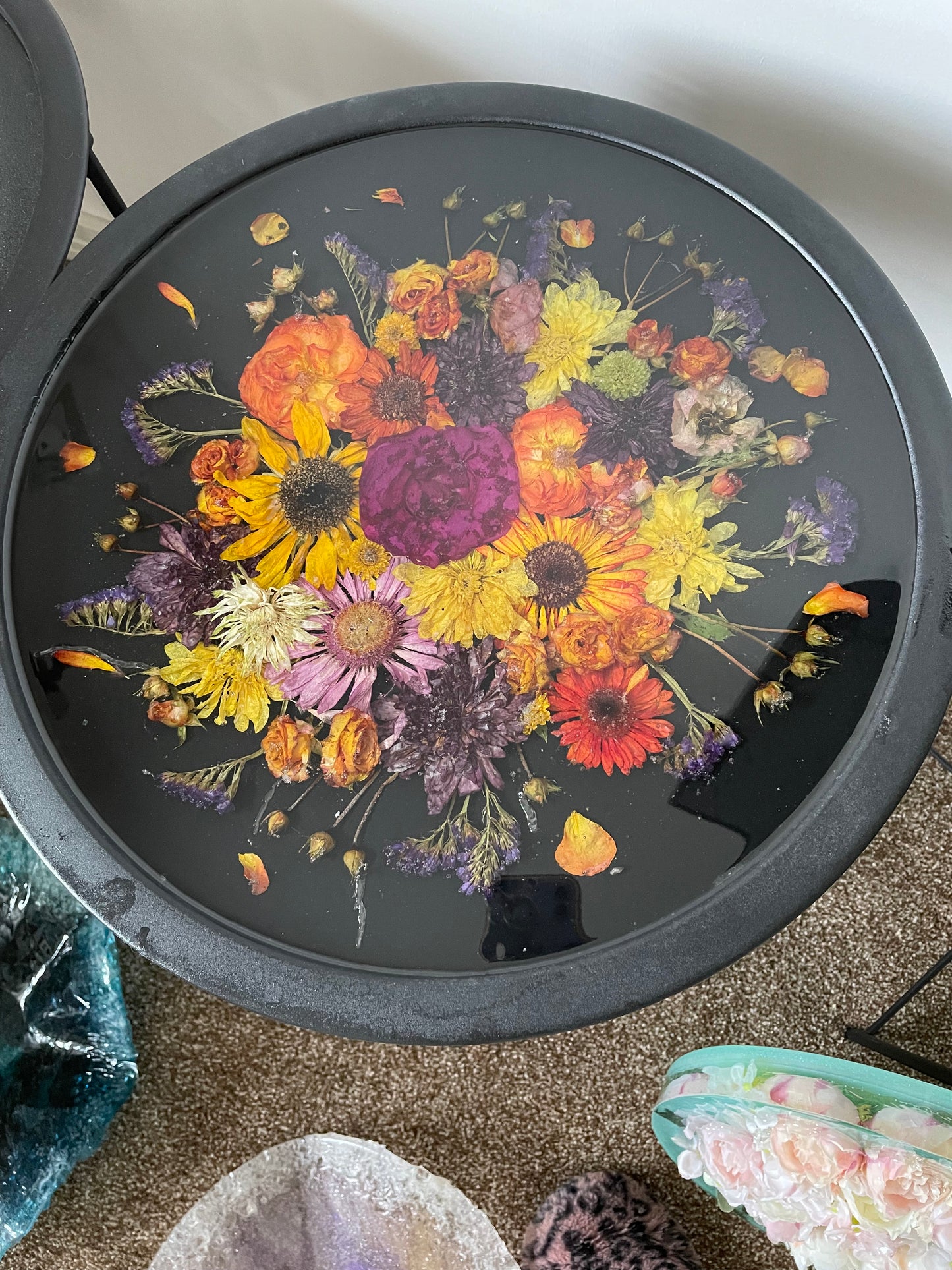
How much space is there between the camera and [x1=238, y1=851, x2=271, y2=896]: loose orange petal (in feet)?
1.93

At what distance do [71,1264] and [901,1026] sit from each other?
1117 mm

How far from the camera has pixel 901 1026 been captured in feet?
3.60

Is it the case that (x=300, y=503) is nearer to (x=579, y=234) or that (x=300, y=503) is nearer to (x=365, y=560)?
(x=365, y=560)

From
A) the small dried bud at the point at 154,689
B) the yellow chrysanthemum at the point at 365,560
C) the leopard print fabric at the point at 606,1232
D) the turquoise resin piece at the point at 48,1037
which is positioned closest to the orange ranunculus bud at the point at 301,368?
the yellow chrysanthemum at the point at 365,560

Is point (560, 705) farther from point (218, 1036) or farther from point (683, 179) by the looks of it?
point (218, 1036)

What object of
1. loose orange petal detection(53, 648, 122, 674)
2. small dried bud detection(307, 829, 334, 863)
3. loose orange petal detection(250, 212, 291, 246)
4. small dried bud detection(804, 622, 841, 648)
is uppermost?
small dried bud detection(804, 622, 841, 648)

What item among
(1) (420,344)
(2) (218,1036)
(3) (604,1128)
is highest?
(1) (420,344)

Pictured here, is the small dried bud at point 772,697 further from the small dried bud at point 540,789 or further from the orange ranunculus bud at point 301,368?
the orange ranunculus bud at point 301,368

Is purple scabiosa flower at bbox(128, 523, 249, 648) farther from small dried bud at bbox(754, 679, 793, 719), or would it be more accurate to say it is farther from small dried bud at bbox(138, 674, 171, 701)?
small dried bud at bbox(754, 679, 793, 719)

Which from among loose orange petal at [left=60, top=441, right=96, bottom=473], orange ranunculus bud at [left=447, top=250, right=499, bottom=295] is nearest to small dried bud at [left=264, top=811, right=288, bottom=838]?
loose orange petal at [left=60, top=441, right=96, bottom=473]

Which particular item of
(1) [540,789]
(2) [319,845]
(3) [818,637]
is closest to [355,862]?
(2) [319,845]

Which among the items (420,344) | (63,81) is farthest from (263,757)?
(63,81)

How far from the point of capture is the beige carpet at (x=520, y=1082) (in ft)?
3.61

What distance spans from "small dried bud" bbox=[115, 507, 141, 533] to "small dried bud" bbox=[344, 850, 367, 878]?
0.30 m
